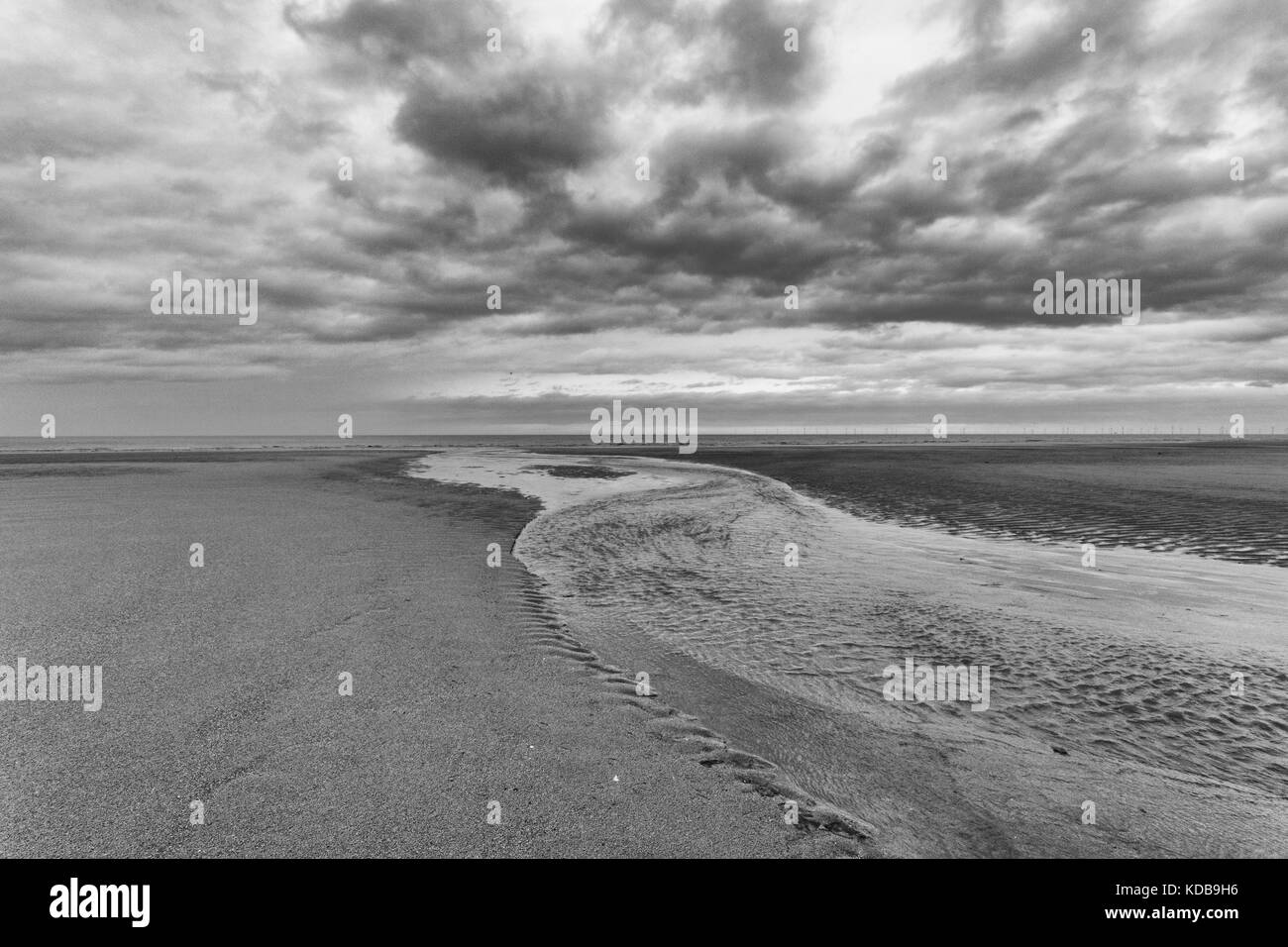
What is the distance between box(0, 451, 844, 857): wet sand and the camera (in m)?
4.58

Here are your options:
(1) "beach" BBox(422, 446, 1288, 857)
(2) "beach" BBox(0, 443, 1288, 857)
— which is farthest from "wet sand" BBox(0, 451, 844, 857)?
(1) "beach" BBox(422, 446, 1288, 857)

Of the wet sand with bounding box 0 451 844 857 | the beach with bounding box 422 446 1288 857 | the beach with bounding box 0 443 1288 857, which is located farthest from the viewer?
the beach with bounding box 422 446 1288 857

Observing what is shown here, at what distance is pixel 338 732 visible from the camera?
6.08 metres

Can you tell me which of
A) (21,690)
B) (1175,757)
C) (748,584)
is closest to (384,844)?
(21,690)

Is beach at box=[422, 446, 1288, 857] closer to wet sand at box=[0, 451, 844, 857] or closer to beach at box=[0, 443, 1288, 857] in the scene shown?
beach at box=[0, 443, 1288, 857]

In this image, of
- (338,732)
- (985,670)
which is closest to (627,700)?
(338,732)

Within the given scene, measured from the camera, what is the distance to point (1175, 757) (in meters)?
6.58

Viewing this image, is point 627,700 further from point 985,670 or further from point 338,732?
point 985,670

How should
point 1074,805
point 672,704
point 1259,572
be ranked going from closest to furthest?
point 1074,805 → point 672,704 → point 1259,572

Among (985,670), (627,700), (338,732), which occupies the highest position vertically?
(338,732)

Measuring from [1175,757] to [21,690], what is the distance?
12839 mm
